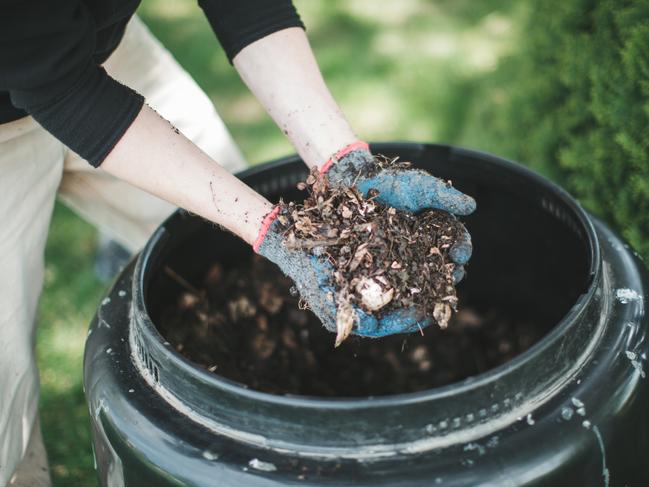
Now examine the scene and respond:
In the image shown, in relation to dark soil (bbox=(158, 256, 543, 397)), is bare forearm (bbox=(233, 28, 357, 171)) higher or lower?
higher

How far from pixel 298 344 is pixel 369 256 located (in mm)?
812

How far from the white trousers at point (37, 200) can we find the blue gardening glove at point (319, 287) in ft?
2.14

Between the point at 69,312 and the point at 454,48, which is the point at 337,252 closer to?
the point at 69,312

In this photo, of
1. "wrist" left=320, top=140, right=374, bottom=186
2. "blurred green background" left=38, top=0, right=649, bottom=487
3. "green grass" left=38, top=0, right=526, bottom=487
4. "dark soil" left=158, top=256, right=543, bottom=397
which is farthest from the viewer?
"green grass" left=38, top=0, right=526, bottom=487

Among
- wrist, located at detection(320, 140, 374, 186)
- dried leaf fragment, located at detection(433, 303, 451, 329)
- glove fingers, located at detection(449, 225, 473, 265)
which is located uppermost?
wrist, located at detection(320, 140, 374, 186)

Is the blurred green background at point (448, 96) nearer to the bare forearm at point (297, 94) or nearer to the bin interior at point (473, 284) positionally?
the bin interior at point (473, 284)

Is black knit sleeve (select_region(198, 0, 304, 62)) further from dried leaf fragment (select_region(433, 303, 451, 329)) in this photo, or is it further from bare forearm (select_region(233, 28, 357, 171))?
dried leaf fragment (select_region(433, 303, 451, 329))

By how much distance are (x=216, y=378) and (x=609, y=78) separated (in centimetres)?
146

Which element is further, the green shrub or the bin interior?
the green shrub

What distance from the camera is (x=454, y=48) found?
385 cm

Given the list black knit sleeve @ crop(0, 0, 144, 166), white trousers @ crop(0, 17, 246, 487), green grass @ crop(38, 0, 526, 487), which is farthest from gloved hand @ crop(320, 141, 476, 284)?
green grass @ crop(38, 0, 526, 487)

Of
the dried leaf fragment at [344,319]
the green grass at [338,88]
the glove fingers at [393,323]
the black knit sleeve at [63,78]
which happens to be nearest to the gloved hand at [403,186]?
the glove fingers at [393,323]

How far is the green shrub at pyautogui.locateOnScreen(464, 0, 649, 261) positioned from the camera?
6.12 ft

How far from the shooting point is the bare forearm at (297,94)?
4.96 ft
